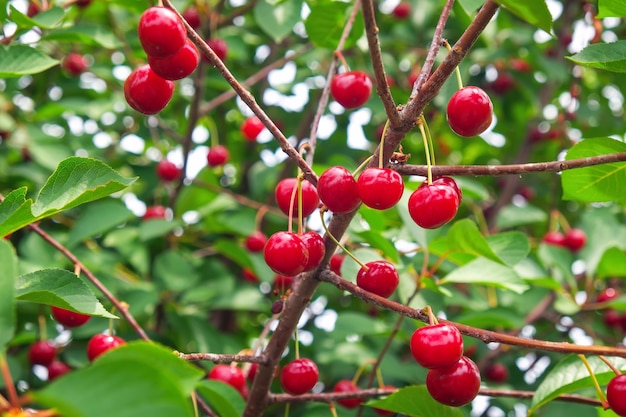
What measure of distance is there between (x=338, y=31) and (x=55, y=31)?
1.09m

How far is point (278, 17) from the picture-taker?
283 cm

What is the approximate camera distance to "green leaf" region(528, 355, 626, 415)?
1.55m

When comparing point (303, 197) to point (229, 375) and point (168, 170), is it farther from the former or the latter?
point (168, 170)

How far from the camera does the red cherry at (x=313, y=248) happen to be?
147cm

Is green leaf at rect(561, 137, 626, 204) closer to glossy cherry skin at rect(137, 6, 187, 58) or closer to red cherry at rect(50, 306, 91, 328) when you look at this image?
glossy cherry skin at rect(137, 6, 187, 58)

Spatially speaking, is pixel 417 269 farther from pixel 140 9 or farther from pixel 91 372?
pixel 91 372

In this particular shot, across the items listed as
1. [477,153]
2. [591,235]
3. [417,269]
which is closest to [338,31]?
[417,269]

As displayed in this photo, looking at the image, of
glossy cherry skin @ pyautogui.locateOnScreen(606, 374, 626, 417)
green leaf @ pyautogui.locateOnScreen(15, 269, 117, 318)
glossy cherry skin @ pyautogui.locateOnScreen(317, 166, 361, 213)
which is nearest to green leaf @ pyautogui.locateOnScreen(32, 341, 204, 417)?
green leaf @ pyautogui.locateOnScreen(15, 269, 117, 318)

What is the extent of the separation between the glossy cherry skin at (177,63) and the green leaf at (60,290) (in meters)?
0.46

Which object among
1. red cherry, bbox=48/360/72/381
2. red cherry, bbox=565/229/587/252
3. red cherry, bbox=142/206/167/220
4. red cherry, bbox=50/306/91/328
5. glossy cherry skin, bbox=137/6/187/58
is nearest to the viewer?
glossy cherry skin, bbox=137/6/187/58

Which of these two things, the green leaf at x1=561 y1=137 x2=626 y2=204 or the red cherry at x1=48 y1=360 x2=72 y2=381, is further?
the red cherry at x1=48 y1=360 x2=72 y2=381

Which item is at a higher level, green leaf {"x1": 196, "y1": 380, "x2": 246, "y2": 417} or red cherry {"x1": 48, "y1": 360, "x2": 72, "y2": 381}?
green leaf {"x1": 196, "y1": 380, "x2": 246, "y2": 417}

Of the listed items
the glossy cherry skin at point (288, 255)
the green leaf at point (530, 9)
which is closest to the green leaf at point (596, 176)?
the green leaf at point (530, 9)

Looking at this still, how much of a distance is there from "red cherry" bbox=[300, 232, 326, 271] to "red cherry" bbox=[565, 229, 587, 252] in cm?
226
